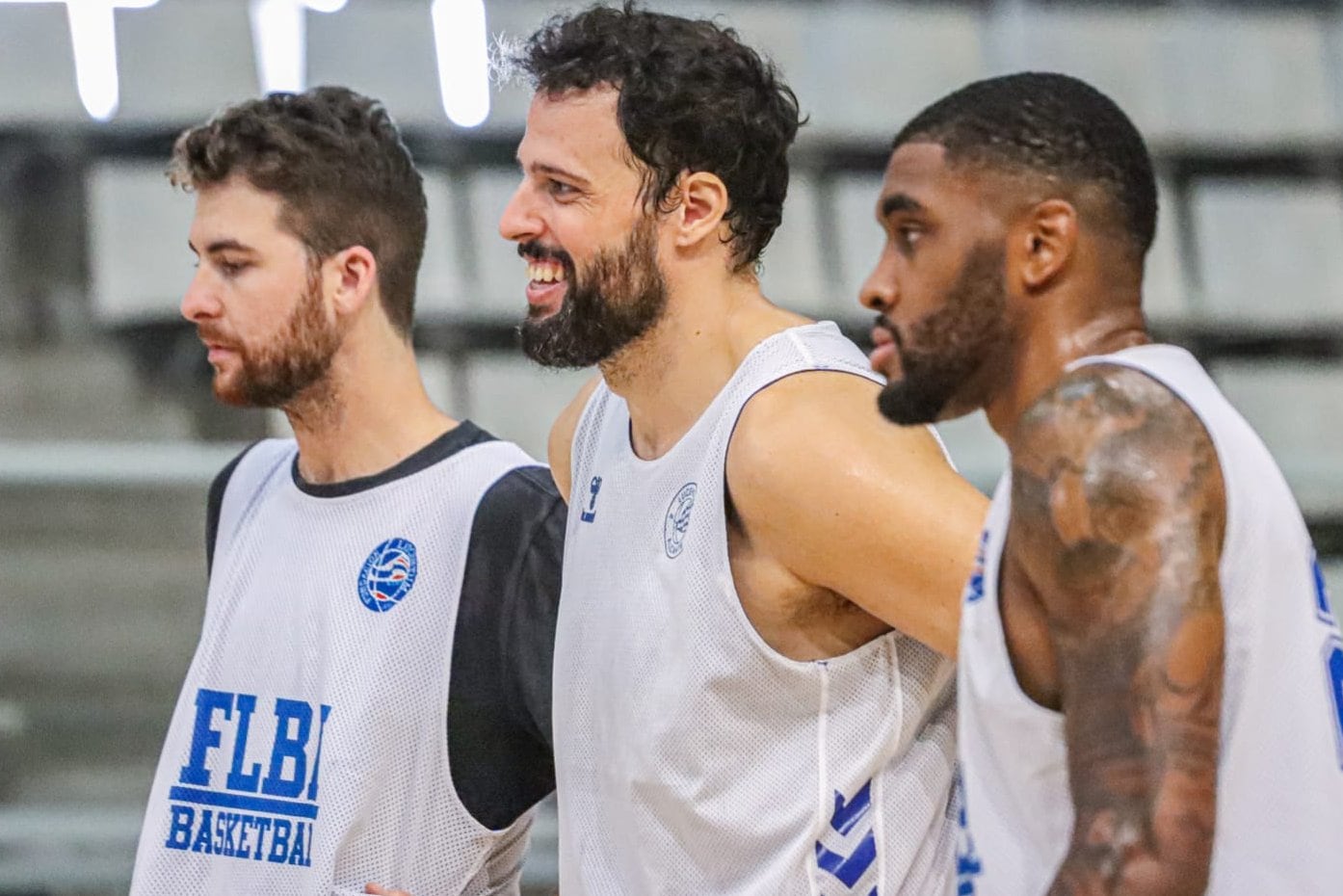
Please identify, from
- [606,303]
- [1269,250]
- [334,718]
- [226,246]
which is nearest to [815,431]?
[606,303]

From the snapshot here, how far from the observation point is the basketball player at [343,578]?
2098mm

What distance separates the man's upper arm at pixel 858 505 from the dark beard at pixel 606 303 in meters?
0.21

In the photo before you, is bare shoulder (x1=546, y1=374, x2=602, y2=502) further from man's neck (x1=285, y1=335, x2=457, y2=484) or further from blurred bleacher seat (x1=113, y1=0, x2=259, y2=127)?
blurred bleacher seat (x1=113, y1=0, x2=259, y2=127)

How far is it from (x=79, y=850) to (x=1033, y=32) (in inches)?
137

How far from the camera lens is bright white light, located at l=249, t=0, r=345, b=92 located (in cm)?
489

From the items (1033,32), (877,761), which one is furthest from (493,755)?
(1033,32)

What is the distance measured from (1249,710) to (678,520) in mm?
784

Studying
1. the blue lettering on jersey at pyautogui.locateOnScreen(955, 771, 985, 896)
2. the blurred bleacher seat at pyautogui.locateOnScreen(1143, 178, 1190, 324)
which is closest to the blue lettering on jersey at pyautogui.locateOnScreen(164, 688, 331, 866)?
the blue lettering on jersey at pyautogui.locateOnScreen(955, 771, 985, 896)

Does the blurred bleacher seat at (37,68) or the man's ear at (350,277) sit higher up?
the blurred bleacher seat at (37,68)

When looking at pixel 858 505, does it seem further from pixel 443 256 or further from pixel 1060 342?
pixel 443 256

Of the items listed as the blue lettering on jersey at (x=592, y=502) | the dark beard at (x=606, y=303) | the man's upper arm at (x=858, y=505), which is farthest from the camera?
the blue lettering on jersey at (x=592, y=502)

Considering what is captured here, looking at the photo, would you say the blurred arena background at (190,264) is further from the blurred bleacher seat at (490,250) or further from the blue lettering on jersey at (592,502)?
the blue lettering on jersey at (592,502)

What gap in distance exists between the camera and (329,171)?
2385 mm

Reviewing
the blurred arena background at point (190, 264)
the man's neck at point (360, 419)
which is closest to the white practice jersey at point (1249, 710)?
the man's neck at point (360, 419)
